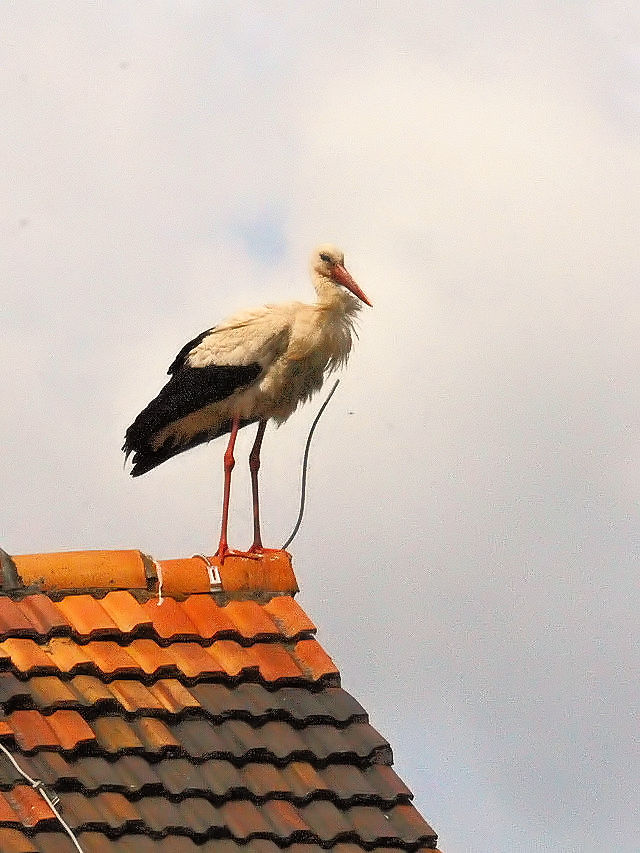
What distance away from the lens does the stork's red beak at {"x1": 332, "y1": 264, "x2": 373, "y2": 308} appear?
8.88 metres

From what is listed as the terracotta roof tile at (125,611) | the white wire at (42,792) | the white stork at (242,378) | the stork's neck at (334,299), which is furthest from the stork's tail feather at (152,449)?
the white wire at (42,792)

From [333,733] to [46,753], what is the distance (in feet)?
3.13

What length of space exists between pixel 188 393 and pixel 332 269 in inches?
51.0

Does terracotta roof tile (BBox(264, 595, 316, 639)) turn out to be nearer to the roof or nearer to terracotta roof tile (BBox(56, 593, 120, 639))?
the roof

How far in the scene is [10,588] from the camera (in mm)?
5816

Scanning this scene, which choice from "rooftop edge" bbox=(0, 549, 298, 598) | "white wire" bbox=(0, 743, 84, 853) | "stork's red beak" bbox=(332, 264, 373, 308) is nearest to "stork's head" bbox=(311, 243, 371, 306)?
"stork's red beak" bbox=(332, 264, 373, 308)

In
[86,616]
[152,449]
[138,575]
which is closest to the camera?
[86,616]

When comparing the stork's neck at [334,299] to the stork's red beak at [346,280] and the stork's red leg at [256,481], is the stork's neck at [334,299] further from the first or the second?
the stork's red leg at [256,481]

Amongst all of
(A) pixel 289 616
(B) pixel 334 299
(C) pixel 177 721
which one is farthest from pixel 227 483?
(C) pixel 177 721

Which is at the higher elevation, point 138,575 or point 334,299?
point 334,299

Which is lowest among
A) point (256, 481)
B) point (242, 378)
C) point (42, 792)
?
point (42, 792)

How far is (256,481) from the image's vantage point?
820 cm

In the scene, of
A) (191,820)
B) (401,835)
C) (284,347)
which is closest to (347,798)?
(401,835)

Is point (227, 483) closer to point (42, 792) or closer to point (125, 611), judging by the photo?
point (125, 611)
